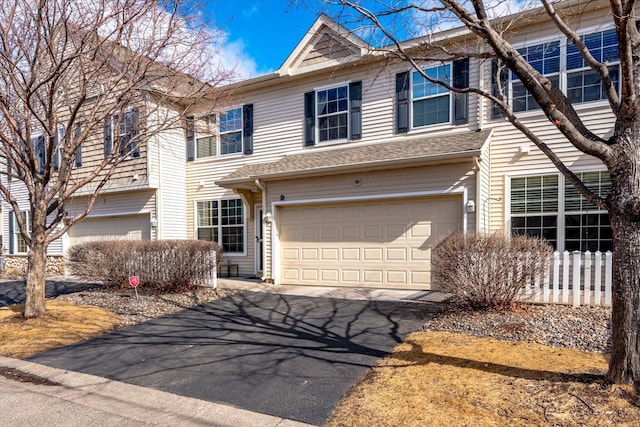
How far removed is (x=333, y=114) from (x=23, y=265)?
1433 cm

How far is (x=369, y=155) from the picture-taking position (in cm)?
948

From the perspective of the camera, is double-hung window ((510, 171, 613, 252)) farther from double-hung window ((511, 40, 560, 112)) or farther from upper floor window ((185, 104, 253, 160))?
upper floor window ((185, 104, 253, 160))

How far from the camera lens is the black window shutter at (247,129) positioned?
40.7 feet

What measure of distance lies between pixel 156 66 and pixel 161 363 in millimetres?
5797

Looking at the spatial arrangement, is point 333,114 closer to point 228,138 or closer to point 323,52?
point 323,52

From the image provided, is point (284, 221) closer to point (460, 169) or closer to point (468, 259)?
point (460, 169)

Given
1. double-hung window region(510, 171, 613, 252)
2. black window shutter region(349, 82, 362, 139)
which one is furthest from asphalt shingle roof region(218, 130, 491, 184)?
double-hung window region(510, 171, 613, 252)

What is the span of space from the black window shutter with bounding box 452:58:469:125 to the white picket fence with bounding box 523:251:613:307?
4.26m

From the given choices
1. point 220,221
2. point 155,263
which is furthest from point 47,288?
point 220,221

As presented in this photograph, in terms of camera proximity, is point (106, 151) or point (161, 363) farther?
point (106, 151)

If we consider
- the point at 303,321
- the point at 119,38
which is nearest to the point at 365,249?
the point at 303,321

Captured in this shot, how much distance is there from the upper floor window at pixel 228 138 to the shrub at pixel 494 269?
8.01 meters

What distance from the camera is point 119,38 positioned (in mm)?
6848

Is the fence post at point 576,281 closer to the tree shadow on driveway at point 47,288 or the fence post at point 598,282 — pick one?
the fence post at point 598,282
